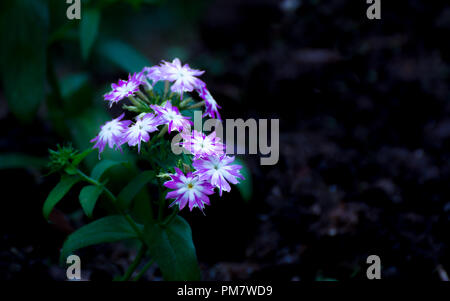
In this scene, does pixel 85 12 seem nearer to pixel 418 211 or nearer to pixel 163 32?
pixel 418 211

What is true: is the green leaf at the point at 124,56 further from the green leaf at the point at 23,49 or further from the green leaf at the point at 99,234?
the green leaf at the point at 99,234

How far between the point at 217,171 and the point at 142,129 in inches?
9.2

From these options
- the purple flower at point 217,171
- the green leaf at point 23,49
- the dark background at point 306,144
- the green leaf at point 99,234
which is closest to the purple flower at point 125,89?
the purple flower at point 217,171

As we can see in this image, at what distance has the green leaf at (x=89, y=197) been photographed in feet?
3.88

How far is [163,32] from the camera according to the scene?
3996 mm

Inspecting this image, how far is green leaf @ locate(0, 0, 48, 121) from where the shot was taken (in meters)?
1.90

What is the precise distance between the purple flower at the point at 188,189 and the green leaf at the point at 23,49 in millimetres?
1107

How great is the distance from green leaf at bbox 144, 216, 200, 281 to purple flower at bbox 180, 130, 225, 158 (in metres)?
0.31

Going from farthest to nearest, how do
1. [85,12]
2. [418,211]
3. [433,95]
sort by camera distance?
[433,95] → [85,12] → [418,211]

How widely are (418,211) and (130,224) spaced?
1.26 m

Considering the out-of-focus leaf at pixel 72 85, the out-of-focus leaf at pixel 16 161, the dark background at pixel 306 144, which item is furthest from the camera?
the out-of-focus leaf at pixel 72 85

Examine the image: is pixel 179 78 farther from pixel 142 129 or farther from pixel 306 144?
pixel 306 144

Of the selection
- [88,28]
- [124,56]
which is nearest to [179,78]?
[88,28]
